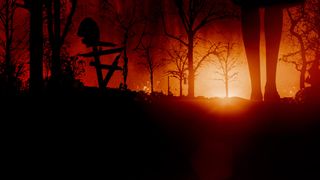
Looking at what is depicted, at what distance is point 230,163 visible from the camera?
242 cm

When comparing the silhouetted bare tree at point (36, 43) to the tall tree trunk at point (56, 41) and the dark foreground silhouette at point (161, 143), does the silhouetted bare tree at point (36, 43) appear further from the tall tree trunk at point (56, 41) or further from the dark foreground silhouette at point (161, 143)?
the tall tree trunk at point (56, 41)

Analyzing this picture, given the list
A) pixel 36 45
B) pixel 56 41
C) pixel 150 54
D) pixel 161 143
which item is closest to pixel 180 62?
pixel 150 54

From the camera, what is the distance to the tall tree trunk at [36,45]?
5750 millimetres

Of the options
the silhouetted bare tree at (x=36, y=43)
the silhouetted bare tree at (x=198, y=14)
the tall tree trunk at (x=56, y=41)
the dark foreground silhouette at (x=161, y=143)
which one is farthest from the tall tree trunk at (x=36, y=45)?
the silhouetted bare tree at (x=198, y=14)

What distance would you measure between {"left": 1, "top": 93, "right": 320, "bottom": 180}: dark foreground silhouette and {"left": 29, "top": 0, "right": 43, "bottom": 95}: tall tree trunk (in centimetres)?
221

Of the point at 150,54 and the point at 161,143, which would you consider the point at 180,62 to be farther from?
the point at 161,143

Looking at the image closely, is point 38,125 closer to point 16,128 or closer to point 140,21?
point 16,128

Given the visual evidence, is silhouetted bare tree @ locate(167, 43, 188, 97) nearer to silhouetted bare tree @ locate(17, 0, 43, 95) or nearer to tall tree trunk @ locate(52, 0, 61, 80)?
tall tree trunk @ locate(52, 0, 61, 80)

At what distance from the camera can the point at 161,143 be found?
2.78 metres

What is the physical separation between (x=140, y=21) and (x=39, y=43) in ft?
96.3

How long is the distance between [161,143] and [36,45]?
3.62m

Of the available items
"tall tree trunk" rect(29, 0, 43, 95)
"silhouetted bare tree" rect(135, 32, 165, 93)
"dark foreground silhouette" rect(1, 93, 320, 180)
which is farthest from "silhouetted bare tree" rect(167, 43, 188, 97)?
"dark foreground silhouette" rect(1, 93, 320, 180)

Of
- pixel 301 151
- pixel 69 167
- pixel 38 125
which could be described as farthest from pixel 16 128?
pixel 301 151

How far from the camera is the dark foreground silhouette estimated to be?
236 centimetres
